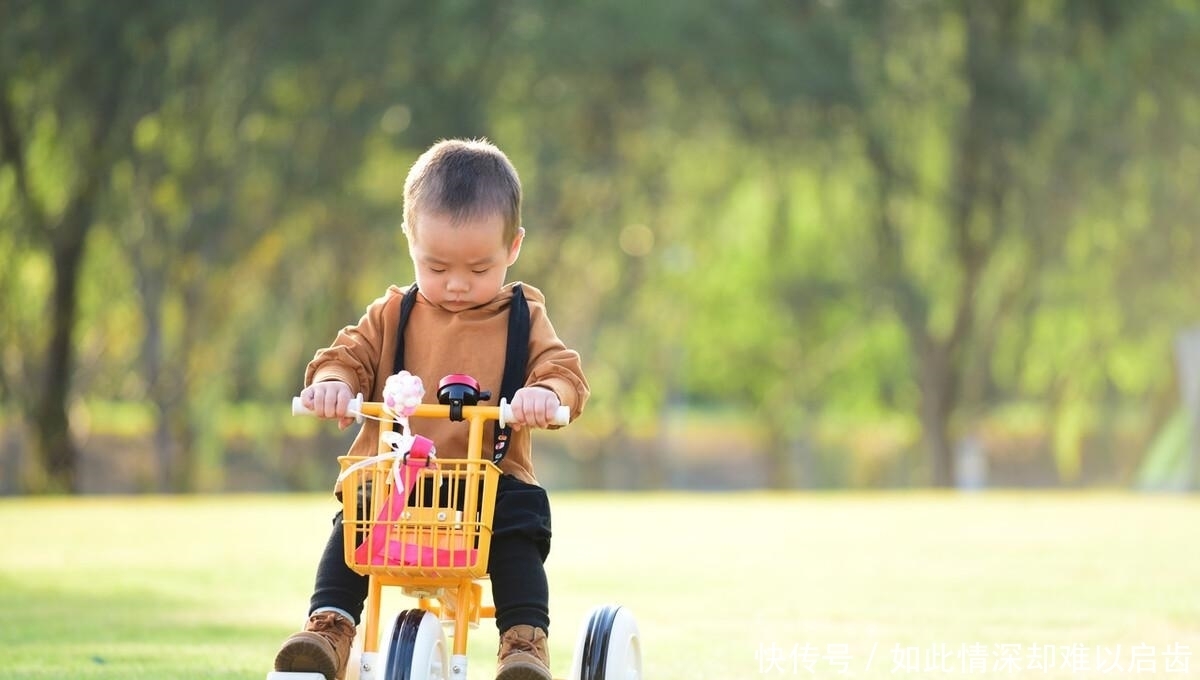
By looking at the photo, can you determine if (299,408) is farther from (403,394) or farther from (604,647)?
(604,647)

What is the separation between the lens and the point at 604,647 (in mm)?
4422

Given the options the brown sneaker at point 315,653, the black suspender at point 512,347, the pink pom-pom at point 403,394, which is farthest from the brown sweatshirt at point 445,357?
the brown sneaker at point 315,653

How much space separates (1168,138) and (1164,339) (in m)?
4.14

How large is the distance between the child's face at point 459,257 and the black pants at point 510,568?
0.45m

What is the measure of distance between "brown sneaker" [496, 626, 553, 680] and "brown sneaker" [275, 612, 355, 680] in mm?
363

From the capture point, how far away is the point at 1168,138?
86.9 feet

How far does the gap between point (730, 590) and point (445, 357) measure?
17.3 ft

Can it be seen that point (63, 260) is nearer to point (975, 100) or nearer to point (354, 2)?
point (354, 2)

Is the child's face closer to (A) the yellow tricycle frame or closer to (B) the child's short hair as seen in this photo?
(B) the child's short hair

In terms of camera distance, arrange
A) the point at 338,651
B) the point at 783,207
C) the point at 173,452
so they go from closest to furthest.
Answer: the point at 338,651 < the point at 173,452 < the point at 783,207

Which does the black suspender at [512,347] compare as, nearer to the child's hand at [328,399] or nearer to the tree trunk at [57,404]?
the child's hand at [328,399]

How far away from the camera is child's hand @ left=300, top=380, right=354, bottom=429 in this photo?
4.02 metres

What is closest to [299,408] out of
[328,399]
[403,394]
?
[328,399]

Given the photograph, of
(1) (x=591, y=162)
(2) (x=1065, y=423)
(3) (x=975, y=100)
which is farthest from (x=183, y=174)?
(2) (x=1065, y=423)
